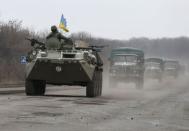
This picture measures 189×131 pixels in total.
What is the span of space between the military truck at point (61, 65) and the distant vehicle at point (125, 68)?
15.2m

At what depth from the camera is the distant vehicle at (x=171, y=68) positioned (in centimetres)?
6645

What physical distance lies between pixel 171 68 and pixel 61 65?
1813 inches

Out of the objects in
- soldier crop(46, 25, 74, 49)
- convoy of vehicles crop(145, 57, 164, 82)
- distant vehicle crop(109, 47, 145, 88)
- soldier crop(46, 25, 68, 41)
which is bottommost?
convoy of vehicles crop(145, 57, 164, 82)

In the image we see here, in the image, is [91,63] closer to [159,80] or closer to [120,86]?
[120,86]

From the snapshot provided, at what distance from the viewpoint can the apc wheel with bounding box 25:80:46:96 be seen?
23844 millimetres

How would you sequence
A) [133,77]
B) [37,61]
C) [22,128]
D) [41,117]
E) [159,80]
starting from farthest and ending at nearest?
[159,80] → [133,77] → [37,61] → [41,117] → [22,128]

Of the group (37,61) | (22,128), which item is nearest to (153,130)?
(22,128)

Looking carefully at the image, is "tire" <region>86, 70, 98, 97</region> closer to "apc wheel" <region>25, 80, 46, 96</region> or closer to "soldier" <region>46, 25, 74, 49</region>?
"soldier" <region>46, 25, 74, 49</region>

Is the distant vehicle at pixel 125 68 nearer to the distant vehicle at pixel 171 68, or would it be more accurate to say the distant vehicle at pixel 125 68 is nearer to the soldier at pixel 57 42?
the soldier at pixel 57 42

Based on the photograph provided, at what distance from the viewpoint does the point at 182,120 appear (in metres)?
13.4

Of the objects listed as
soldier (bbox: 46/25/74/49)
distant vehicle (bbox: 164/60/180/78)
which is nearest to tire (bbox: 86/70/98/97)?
soldier (bbox: 46/25/74/49)

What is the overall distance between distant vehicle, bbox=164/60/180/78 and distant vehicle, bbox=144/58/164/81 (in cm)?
690

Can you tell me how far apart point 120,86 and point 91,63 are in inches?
764

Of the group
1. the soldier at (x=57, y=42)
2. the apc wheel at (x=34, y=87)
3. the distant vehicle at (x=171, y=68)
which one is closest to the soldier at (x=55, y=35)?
the soldier at (x=57, y=42)
